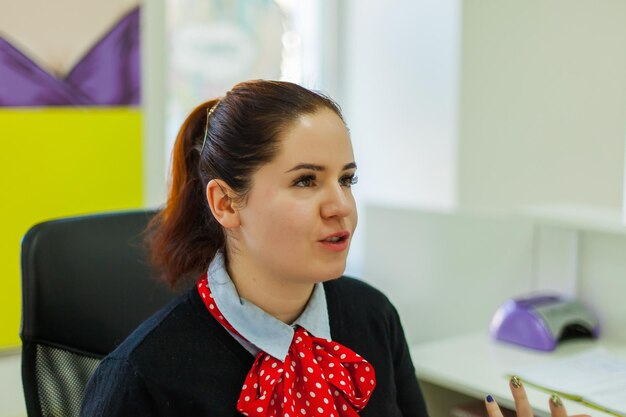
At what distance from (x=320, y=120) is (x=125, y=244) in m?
0.50

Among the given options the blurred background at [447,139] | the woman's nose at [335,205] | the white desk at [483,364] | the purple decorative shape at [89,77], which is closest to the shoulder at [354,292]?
the woman's nose at [335,205]

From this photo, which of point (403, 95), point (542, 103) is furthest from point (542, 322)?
point (403, 95)

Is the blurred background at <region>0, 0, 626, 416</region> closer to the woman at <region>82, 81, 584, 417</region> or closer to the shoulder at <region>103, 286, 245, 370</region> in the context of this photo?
the woman at <region>82, 81, 584, 417</region>

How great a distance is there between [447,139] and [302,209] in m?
1.73

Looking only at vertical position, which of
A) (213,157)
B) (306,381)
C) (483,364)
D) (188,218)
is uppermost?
(213,157)

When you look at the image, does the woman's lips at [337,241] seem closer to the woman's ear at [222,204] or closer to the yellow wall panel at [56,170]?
the woman's ear at [222,204]

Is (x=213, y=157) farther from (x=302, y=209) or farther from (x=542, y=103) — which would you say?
(x=542, y=103)

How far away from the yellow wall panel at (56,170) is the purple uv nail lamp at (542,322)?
110 centimetres

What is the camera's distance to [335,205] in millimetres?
1260

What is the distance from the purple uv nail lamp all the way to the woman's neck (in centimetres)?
87

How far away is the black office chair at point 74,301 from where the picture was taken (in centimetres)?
146

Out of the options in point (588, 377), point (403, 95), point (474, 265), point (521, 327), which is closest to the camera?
point (588, 377)

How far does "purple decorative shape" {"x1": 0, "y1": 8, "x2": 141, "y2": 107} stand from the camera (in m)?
2.24

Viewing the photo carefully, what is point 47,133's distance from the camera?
91.3 inches
